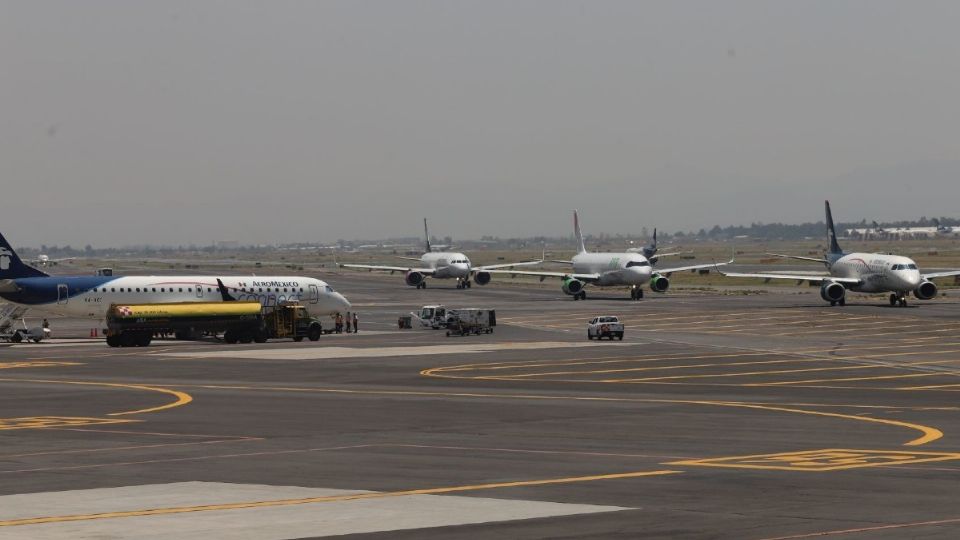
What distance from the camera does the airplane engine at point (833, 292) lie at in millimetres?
124169

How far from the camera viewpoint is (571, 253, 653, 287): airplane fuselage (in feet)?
467

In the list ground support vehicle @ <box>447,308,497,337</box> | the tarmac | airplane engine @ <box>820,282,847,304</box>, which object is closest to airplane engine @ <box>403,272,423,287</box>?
airplane engine @ <box>820,282,847,304</box>

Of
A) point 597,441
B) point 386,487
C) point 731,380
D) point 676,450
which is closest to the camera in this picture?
point 386,487

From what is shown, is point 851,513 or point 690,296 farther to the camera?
point 690,296

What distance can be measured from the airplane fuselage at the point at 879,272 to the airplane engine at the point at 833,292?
297cm

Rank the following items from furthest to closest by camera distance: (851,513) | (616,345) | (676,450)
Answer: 1. (616,345)
2. (676,450)
3. (851,513)

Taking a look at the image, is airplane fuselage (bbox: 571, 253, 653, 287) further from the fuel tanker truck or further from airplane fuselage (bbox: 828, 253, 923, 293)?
the fuel tanker truck

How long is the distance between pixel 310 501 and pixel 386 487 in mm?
2347

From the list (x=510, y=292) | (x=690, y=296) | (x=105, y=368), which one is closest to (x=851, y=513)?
(x=105, y=368)

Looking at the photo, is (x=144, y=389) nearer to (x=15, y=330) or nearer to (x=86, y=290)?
(x=86, y=290)

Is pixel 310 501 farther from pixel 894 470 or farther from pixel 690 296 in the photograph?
pixel 690 296

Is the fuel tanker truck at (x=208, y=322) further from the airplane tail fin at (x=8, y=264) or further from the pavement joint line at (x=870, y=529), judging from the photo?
the pavement joint line at (x=870, y=529)

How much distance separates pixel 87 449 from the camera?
36188 millimetres

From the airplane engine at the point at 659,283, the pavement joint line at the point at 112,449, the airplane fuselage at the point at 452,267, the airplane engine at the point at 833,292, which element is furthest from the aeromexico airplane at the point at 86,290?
the airplane fuselage at the point at 452,267
